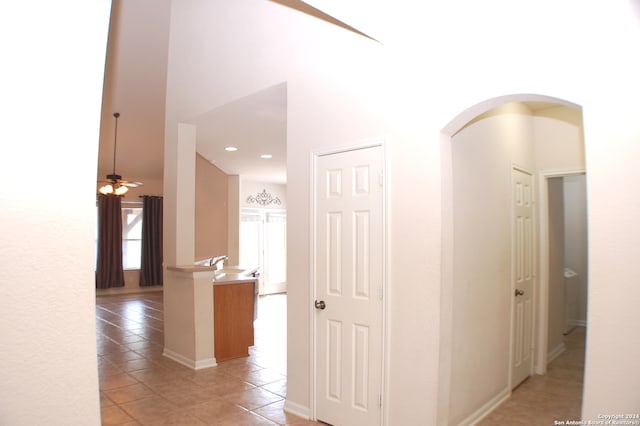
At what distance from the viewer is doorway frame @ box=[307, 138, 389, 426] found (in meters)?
2.75

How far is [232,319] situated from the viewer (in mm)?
4781

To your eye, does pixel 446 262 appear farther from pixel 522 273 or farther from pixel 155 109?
pixel 155 109

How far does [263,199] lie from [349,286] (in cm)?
694

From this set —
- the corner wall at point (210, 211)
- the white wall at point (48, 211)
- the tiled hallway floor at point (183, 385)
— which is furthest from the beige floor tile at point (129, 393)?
the corner wall at point (210, 211)

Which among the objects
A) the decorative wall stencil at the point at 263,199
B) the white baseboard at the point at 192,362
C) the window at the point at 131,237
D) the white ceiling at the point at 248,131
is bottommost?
the white baseboard at the point at 192,362

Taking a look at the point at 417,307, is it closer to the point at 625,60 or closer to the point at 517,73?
the point at 517,73

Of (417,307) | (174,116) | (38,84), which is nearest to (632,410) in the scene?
(417,307)

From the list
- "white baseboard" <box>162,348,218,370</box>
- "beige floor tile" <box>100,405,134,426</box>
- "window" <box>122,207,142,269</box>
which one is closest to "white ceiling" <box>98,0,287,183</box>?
"window" <box>122,207,142,269</box>

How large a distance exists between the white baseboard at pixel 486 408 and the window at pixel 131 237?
347 inches

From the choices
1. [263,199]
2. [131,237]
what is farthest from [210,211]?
[131,237]

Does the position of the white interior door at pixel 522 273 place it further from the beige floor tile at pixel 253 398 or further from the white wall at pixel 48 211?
the white wall at pixel 48 211

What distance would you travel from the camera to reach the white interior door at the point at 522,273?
12.9ft

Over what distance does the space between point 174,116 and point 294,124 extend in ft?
6.58

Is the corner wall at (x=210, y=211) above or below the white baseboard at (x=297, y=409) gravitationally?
above
